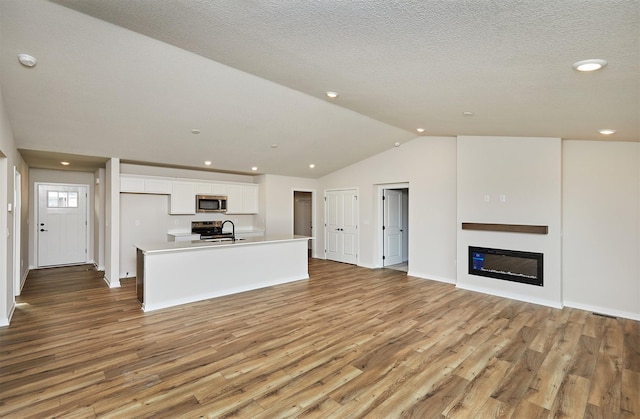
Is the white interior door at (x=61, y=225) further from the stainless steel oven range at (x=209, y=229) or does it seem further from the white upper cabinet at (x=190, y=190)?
the stainless steel oven range at (x=209, y=229)

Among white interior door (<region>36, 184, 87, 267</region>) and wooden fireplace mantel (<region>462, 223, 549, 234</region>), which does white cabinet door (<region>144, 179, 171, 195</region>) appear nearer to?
white interior door (<region>36, 184, 87, 267</region>)

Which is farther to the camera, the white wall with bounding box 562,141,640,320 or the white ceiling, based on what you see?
the white wall with bounding box 562,141,640,320

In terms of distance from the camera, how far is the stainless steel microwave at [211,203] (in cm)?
680

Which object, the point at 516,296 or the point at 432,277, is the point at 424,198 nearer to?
the point at 432,277

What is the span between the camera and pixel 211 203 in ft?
22.8

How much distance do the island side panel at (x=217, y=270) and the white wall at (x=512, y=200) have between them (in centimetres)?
318

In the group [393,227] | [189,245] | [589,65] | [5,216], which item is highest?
[589,65]

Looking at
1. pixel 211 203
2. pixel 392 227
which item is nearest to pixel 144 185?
pixel 211 203

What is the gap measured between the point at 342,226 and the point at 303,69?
217 inches

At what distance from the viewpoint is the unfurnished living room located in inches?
86.0

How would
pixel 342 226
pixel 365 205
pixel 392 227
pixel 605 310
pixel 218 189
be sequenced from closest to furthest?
pixel 605 310 → pixel 218 189 → pixel 365 205 → pixel 392 227 → pixel 342 226

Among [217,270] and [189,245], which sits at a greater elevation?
[189,245]

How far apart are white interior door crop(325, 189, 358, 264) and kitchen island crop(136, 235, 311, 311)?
199 cm

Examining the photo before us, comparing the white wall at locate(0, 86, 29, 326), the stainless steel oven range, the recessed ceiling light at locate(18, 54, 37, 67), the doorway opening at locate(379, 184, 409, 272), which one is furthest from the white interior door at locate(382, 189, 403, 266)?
the white wall at locate(0, 86, 29, 326)
